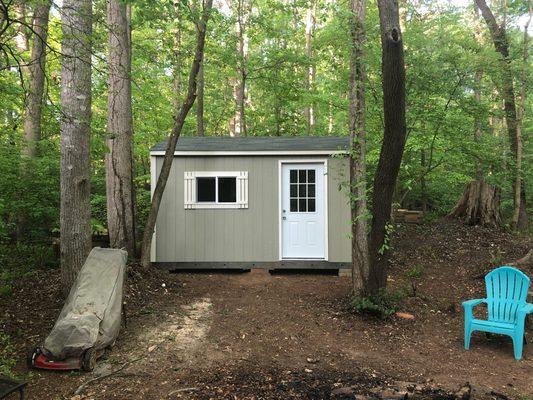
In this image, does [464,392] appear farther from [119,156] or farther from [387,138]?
[119,156]

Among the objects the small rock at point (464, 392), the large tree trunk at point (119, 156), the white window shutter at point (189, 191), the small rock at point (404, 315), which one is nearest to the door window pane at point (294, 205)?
the white window shutter at point (189, 191)

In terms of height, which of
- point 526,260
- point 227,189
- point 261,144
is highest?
point 261,144

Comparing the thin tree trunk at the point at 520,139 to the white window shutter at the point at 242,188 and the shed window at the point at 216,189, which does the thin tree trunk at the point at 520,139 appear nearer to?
the white window shutter at the point at 242,188

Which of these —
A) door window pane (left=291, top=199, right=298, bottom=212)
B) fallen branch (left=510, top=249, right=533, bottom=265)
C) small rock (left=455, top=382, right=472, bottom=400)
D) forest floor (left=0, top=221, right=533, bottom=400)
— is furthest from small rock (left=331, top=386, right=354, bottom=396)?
fallen branch (left=510, top=249, right=533, bottom=265)

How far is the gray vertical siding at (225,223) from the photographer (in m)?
7.67

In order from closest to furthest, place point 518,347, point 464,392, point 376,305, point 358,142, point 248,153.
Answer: point 464,392, point 518,347, point 376,305, point 358,142, point 248,153

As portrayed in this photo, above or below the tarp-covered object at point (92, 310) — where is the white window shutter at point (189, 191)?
above

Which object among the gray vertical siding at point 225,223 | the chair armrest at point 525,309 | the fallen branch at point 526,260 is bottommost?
the chair armrest at point 525,309

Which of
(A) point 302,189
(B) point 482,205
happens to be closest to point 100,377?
(A) point 302,189

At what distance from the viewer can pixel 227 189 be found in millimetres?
7785

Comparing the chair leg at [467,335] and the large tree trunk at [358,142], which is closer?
the chair leg at [467,335]

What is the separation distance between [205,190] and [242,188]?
0.73 metres

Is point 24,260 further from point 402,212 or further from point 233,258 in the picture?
point 402,212

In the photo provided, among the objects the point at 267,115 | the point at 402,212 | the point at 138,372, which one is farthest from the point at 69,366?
the point at 267,115
